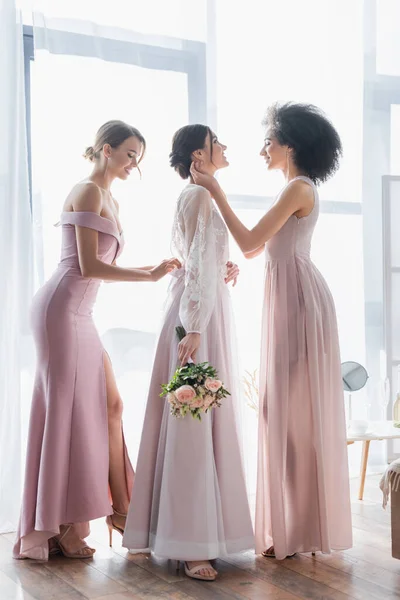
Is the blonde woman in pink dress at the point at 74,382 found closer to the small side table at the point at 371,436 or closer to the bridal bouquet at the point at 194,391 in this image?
the bridal bouquet at the point at 194,391

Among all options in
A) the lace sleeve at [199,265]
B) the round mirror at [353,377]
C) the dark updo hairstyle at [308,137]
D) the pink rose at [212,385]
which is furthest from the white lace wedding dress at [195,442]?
the round mirror at [353,377]

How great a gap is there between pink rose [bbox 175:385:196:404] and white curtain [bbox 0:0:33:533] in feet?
3.74

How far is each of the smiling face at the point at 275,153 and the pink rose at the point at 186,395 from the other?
1093 mm

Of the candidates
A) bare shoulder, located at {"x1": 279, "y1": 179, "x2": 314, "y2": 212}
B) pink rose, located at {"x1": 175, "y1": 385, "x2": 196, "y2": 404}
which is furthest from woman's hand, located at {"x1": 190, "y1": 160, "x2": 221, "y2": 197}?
pink rose, located at {"x1": 175, "y1": 385, "x2": 196, "y2": 404}

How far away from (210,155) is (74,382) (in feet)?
3.52

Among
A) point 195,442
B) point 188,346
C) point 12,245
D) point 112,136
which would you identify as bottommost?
point 195,442

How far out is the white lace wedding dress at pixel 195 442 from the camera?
295 cm

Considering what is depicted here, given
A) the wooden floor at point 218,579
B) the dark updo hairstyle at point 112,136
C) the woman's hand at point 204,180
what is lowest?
the wooden floor at point 218,579

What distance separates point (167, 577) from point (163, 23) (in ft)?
8.91

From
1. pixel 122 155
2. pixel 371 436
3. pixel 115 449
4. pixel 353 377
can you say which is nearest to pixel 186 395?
pixel 115 449

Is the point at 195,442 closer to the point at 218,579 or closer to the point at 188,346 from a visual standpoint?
the point at 188,346

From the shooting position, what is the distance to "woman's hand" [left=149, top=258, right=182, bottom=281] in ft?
10.5

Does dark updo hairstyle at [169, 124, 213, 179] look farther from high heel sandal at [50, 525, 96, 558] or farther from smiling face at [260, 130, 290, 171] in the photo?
high heel sandal at [50, 525, 96, 558]

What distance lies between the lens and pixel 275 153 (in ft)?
10.9
